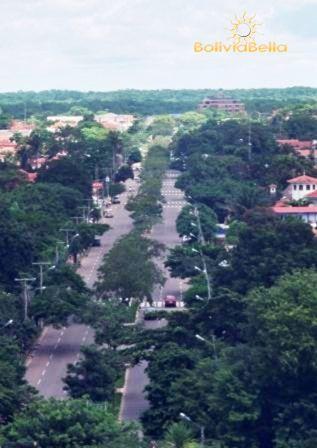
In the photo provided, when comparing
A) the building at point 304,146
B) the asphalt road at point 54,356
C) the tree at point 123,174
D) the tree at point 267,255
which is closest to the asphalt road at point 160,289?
the asphalt road at point 54,356

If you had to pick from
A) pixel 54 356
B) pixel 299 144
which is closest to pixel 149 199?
pixel 299 144

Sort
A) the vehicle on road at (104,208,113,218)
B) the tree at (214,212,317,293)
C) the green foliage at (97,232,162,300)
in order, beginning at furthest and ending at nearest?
the vehicle on road at (104,208,113,218)
the green foliage at (97,232,162,300)
the tree at (214,212,317,293)

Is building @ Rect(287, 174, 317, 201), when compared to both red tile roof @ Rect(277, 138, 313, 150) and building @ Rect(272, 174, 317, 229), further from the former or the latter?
red tile roof @ Rect(277, 138, 313, 150)

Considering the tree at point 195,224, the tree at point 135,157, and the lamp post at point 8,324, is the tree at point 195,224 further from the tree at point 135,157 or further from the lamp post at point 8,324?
the tree at point 135,157

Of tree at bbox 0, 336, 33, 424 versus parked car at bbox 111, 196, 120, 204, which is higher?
tree at bbox 0, 336, 33, 424

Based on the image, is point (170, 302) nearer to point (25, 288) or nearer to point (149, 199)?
point (25, 288)

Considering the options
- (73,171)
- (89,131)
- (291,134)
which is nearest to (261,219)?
(73,171)

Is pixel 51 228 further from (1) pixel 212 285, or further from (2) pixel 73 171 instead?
(2) pixel 73 171

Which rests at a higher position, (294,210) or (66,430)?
(66,430)

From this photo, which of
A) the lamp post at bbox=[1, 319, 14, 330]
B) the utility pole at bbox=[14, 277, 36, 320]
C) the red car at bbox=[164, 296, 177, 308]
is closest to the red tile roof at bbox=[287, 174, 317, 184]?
the red car at bbox=[164, 296, 177, 308]
